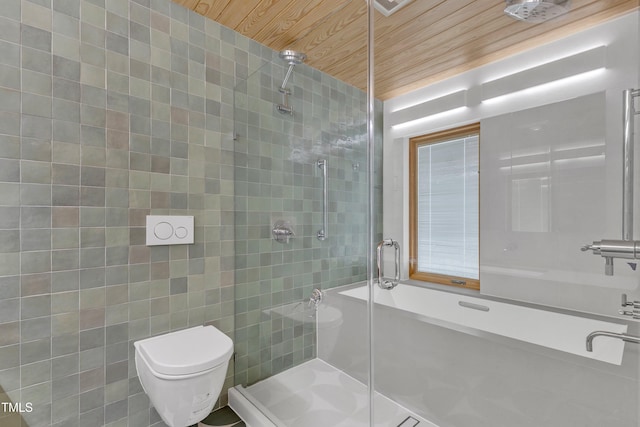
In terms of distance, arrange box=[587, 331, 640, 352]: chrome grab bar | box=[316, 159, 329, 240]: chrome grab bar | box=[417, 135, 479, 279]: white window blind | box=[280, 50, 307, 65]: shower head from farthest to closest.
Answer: box=[280, 50, 307, 65]: shower head
box=[316, 159, 329, 240]: chrome grab bar
box=[417, 135, 479, 279]: white window blind
box=[587, 331, 640, 352]: chrome grab bar

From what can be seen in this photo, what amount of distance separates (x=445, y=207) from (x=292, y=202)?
0.76 metres

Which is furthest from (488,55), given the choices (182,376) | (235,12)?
(182,376)

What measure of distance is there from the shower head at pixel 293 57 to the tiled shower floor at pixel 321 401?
156cm

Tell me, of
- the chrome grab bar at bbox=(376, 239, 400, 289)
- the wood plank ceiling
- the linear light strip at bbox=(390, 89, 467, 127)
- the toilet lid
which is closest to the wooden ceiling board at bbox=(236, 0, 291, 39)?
the wood plank ceiling

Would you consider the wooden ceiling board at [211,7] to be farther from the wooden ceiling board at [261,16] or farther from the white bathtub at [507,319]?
the white bathtub at [507,319]

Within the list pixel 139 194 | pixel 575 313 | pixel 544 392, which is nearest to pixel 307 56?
pixel 139 194

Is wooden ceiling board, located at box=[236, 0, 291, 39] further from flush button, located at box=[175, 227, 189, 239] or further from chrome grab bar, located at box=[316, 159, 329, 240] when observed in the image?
flush button, located at box=[175, 227, 189, 239]

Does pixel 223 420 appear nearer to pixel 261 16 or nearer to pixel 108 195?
pixel 108 195

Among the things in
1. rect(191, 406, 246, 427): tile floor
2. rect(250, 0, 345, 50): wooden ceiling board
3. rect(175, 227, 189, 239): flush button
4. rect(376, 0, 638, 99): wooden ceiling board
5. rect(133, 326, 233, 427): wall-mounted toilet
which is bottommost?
rect(191, 406, 246, 427): tile floor

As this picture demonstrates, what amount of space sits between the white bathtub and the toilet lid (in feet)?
2.07

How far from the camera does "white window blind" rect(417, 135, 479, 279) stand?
1379mm

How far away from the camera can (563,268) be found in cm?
118

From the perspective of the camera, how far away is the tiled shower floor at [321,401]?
1416 mm

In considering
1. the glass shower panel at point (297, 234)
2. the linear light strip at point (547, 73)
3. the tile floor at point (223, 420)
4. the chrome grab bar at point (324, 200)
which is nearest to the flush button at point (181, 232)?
the glass shower panel at point (297, 234)
